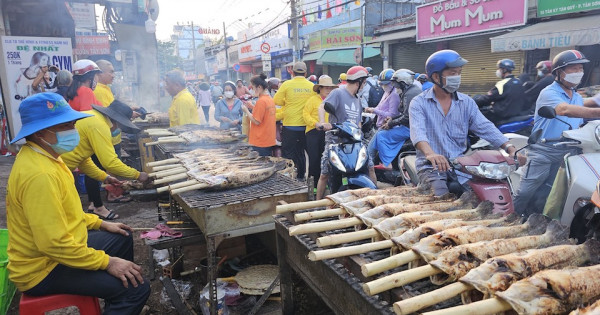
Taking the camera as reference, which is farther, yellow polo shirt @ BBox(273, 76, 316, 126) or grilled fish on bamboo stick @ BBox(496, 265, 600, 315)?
yellow polo shirt @ BBox(273, 76, 316, 126)

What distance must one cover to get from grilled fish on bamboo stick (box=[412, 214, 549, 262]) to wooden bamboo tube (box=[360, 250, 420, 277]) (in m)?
0.04

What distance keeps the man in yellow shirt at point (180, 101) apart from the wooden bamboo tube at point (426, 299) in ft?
22.0

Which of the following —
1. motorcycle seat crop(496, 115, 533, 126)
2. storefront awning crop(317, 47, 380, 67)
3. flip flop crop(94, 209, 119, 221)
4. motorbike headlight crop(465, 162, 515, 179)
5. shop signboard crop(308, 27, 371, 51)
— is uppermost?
shop signboard crop(308, 27, 371, 51)

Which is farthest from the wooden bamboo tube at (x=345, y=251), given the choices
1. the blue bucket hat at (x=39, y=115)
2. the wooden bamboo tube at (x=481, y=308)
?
the blue bucket hat at (x=39, y=115)

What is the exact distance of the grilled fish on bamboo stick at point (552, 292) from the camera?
4.69 ft

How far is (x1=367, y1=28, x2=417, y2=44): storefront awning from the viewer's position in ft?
56.9

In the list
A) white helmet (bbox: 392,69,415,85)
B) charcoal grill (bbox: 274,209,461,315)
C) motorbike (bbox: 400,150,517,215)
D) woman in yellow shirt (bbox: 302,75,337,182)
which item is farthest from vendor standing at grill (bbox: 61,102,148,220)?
white helmet (bbox: 392,69,415,85)

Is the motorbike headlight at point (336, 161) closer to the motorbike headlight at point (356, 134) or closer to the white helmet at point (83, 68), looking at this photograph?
the motorbike headlight at point (356, 134)

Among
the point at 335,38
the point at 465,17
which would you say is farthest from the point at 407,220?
the point at 335,38

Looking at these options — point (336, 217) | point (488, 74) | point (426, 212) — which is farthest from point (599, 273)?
point (488, 74)

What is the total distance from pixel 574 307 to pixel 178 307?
3162mm

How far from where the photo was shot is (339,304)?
84.7 inches

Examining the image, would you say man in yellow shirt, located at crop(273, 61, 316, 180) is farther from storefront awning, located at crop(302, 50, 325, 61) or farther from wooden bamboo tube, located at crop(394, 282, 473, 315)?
storefront awning, located at crop(302, 50, 325, 61)

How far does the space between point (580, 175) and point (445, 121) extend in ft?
4.08
